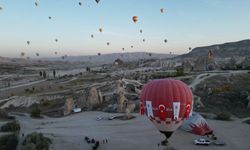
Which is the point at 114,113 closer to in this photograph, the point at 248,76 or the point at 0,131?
the point at 0,131

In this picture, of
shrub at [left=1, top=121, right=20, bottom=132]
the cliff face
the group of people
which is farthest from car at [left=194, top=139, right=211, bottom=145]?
the cliff face

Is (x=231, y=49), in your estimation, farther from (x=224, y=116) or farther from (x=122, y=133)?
(x=122, y=133)

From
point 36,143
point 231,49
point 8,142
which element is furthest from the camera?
point 231,49

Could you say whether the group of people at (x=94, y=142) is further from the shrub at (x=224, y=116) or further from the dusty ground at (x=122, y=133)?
the shrub at (x=224, y=116)

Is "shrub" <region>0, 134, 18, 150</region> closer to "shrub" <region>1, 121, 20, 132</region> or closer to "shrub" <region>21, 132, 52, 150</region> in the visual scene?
"shrub" <region>21, 132, 52, 150</region>

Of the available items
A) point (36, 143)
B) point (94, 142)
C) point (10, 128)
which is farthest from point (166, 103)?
point (10, 128)

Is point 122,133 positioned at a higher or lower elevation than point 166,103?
lower

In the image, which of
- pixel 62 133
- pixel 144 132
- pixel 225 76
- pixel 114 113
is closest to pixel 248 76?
pixel 225 76
